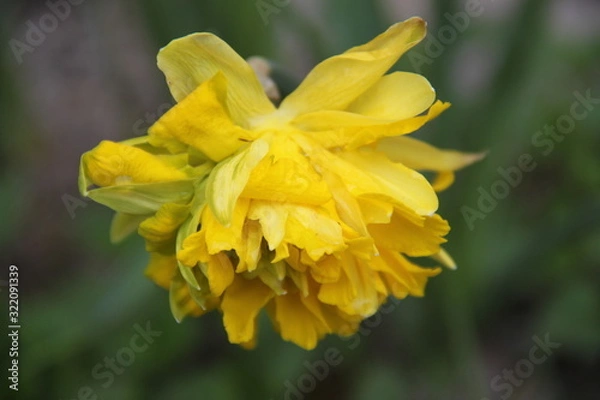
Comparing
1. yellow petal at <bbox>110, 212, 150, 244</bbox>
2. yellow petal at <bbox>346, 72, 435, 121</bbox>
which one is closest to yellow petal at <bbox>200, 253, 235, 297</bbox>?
yellow petal at <bbox>110, 212, 150, 244</bbox>

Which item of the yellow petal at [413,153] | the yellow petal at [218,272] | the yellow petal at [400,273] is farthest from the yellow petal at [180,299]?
the yellow petal at [413,153]

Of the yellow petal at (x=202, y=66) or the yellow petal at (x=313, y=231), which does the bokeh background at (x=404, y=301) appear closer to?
the yellow petal at (x=202, y=66)

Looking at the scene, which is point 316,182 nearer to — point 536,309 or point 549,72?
point 536,309

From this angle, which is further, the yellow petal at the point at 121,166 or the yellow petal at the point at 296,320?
the yellow petal at the point at 296,320

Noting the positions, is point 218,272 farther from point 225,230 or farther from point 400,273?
point 400,273

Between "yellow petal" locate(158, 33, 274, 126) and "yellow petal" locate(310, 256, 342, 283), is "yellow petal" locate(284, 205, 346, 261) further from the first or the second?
"yellow petal" locate(158, 33, 274, 126)

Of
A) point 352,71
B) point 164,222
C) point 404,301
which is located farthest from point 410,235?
point 404,301
